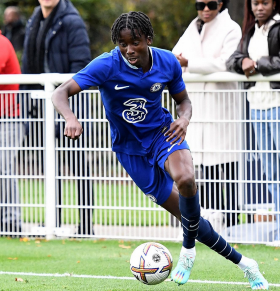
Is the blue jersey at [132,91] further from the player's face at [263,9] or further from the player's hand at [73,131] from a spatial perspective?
the player's face at [263,9]

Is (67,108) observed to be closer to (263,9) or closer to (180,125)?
(180,125)

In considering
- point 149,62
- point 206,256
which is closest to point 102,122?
point 206,256

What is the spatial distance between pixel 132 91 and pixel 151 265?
4.55 feet

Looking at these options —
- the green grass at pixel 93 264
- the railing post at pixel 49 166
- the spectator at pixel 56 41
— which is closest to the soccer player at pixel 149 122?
the green grass at pixel 93 264

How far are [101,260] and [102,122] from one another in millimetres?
1746

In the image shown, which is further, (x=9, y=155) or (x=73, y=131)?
(x=9, y=155)

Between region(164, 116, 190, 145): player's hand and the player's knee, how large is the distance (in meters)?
0.38

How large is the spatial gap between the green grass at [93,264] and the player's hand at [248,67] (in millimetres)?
1888

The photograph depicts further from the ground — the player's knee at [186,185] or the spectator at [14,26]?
the spectator at [14,26]

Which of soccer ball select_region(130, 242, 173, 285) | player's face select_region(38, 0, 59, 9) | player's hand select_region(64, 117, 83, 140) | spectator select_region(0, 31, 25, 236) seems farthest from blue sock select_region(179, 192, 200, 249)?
player's face select_region(38, 0, 59, 9)

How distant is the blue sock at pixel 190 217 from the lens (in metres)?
5.48

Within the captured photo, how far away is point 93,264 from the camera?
6902 millimetres

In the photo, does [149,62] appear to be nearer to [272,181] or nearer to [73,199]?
[272,181]

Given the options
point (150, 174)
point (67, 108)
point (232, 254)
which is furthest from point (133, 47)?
point (232, 254)
